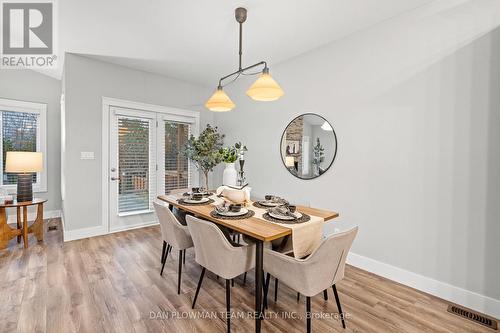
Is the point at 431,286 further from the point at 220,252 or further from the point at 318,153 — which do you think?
the point at 220,252

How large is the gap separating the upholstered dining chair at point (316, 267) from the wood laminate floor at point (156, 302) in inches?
17.3

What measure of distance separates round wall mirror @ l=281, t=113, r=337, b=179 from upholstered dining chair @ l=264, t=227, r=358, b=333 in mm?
1646

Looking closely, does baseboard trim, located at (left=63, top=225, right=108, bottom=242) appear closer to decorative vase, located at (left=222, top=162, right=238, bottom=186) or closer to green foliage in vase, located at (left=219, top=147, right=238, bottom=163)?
decorative vase, located at (left=222, top=162, right=238, bottom=186)

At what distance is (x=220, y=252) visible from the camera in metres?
1.70

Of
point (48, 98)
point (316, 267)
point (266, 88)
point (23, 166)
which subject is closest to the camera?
point (316, 267)

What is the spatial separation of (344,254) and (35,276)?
304 centimetres

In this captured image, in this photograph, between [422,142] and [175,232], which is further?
[422,142]

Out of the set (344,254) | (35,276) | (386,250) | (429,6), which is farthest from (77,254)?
(429,6)

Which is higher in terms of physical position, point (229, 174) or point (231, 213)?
point (229, 174)

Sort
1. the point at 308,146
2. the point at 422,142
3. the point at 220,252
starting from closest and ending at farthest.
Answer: the point at 220,252
the point at 422,142
the point at 308,146

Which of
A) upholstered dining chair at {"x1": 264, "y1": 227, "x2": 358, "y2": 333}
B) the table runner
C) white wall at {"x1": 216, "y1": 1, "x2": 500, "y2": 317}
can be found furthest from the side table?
white wall at {"x1": 216, "y1": 1, "x2": 500, "y2": 317}

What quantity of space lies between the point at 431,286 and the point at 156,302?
2555mm
